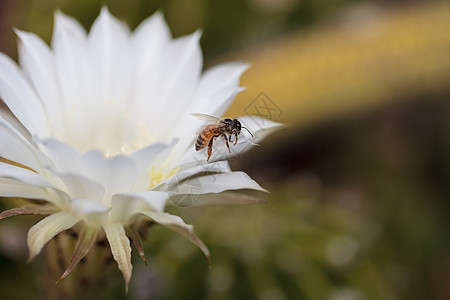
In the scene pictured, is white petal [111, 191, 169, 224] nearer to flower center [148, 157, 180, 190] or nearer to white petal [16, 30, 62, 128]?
flower center [148, 157, 180, 190]

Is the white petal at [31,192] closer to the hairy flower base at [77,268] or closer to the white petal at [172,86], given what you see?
the hairy flower base at [77,268]

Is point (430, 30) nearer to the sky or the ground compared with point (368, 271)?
nearer to the sky

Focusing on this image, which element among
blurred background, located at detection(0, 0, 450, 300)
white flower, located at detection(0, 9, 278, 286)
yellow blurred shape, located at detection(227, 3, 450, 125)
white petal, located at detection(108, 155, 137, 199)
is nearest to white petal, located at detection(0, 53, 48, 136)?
white flower, located at detection(0, 9, 278, 286)

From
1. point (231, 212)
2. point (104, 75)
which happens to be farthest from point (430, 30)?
point (104, 75)

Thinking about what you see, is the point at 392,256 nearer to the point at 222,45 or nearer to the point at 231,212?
the point at 231,212

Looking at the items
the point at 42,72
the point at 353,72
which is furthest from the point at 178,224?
the point at 353,72

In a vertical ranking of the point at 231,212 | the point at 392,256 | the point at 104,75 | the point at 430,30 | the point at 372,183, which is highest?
the point at 104,75
